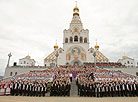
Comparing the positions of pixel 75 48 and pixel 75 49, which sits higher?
pixel 75 48

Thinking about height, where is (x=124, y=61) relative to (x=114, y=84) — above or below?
above

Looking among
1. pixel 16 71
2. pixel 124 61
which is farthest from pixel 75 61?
pixel 124 61

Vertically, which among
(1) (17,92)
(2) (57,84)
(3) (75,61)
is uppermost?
(3) (75,61)

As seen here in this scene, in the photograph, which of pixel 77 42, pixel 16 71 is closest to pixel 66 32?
pixel 77 42

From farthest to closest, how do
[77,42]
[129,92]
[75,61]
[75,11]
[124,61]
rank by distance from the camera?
[124,61] < [75,11] < [77,42] < [75,61] < [129,92]

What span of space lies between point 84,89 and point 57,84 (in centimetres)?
275

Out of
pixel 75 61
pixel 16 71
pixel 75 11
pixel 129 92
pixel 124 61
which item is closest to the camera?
pixel 129 92

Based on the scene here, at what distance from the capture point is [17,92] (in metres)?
11.2

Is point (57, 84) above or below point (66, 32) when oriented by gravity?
below

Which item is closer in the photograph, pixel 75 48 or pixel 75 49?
pixel 75 49

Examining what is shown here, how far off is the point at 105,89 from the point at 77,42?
106ft

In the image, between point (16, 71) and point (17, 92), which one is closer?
point (17, 92)

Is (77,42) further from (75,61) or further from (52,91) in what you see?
(52,91)

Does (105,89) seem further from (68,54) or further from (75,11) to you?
(75,11)
